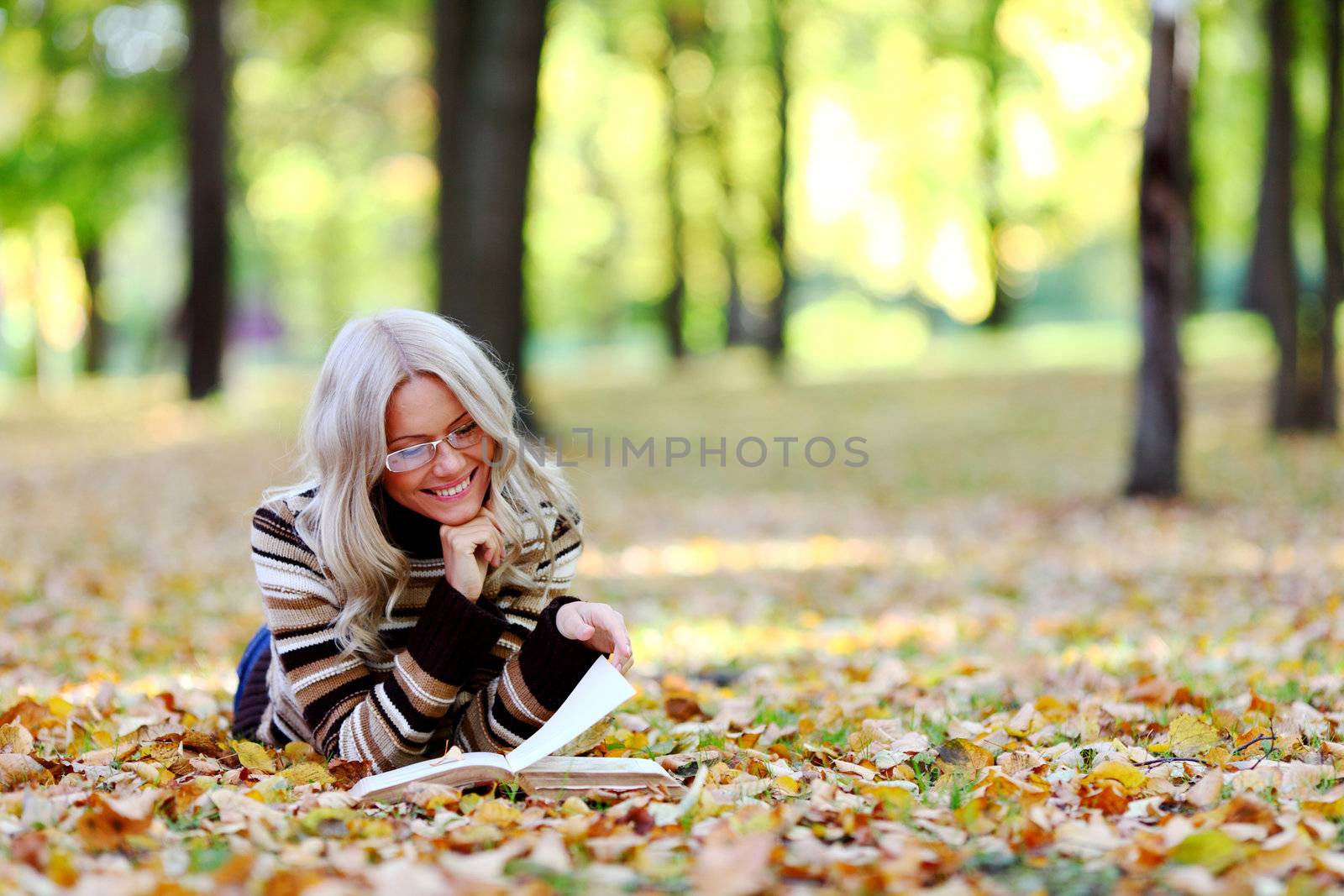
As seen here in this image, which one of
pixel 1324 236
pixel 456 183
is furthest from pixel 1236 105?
pixel 456 183

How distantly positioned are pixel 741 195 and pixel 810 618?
20.8 m

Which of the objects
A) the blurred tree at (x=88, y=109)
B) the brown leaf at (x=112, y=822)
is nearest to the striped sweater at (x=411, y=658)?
the brown leaf at (x=112, y=822)

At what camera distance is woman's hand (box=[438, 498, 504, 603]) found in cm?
280

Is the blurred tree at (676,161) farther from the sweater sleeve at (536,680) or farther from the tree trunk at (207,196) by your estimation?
the sweater sleeve at (536,680)

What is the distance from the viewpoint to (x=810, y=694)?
4230 millimetres

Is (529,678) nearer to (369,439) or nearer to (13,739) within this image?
(369,439)

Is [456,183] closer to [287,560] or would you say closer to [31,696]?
[31,696]

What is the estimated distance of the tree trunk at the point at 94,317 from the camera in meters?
21.0

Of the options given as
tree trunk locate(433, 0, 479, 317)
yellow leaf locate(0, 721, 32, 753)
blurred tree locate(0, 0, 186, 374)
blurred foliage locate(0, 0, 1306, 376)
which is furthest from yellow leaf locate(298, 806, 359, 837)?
blurred tree locate(0, 0, 186, 374)

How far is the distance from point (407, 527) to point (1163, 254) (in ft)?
21.9

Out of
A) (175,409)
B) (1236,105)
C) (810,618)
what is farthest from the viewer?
(1236,105)

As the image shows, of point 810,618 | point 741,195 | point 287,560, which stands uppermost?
point 741,195

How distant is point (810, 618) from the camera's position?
601 cm

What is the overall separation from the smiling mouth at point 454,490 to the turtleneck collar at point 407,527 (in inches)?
5.1
